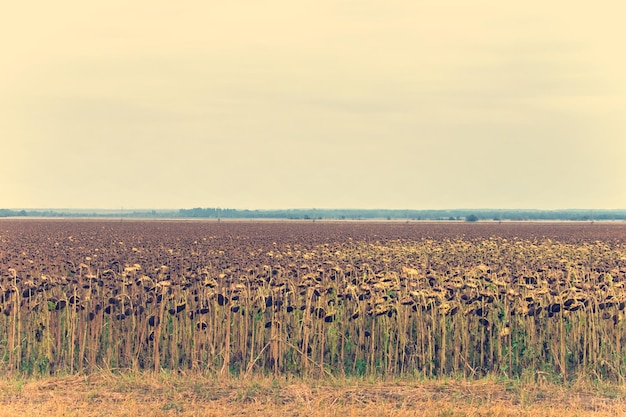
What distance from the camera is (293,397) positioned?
9875mm

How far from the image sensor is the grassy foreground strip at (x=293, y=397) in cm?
911

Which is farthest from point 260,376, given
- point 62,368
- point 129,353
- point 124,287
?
point 124,287

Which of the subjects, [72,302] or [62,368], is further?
[72,302]

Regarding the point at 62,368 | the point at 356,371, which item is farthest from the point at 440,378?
the point at 62,368

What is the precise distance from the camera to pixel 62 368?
11.7 meters

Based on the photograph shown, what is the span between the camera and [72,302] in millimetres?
12641

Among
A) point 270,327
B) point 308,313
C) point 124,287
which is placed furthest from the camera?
point 124,287

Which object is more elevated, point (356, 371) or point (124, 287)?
point (124, 287)

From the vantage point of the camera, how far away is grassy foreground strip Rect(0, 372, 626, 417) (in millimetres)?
9109

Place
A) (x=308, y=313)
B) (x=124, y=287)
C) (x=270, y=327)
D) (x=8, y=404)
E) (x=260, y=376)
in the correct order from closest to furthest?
(x=8, y=404), (x=260, y=376), (x=308, y=313), (x=270, y=327), (x=124, y=287)

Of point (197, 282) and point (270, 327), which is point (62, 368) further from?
point (197, 282)

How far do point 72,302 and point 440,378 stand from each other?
6964mm

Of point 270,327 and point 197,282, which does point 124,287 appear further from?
point 270,327

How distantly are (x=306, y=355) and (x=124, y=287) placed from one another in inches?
190
